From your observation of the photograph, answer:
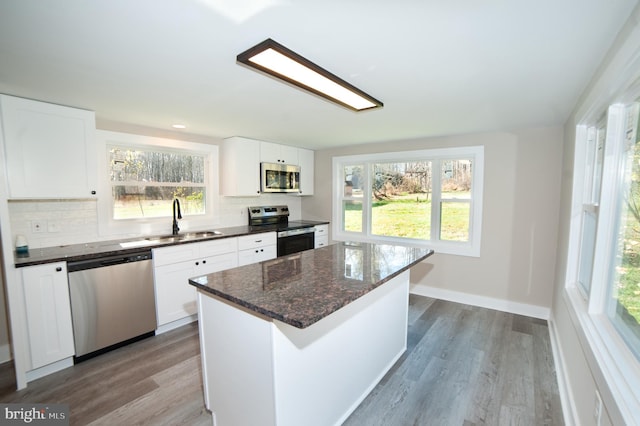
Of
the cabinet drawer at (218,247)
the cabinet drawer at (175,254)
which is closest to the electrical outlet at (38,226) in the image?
the cabinet drawer at (175,254)

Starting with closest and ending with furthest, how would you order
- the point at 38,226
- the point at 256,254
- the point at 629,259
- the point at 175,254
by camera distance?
the point at 629,259 → the point at 38,226 → the point at 175,254 → the point at 256,254

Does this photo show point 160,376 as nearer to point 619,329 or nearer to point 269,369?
point 269,369

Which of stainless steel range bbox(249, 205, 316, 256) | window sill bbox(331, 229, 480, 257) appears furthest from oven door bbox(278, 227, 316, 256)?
window sill bbox(331, 229, 480, 257)

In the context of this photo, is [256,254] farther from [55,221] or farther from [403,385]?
[403,385]

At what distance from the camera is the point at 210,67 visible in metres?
1.68

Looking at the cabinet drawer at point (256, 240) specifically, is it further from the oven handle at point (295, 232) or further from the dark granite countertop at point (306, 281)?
the dark granite countertop at point (306, 281)

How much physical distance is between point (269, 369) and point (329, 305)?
0.42 meters

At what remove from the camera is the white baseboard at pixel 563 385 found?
172 cm

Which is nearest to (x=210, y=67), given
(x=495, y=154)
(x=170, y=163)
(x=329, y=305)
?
(x=329, y=305)

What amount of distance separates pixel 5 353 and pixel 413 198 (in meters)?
4.68

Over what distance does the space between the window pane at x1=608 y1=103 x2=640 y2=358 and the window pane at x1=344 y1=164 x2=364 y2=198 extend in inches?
129

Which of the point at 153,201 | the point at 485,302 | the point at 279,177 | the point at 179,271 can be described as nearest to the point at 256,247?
the point at 179,271

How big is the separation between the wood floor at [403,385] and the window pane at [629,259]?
91 cm

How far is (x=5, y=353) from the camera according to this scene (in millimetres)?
2400
